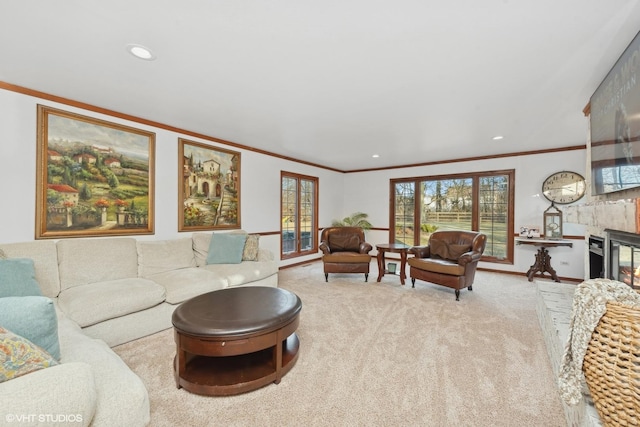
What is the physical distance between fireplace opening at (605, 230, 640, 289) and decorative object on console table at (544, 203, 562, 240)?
107 inches

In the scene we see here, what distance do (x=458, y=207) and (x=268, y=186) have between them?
4080 mm

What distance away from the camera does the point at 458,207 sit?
568 cm

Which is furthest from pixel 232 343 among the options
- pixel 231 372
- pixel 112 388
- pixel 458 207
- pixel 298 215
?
pixel 458 207

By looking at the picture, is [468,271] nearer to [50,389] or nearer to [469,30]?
[469,30]

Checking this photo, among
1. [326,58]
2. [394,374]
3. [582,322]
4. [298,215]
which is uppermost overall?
[326,58]

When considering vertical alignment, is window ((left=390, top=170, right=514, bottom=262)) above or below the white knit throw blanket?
above

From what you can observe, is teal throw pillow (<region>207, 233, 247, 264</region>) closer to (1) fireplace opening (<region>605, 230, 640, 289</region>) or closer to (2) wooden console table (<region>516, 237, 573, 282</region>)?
(1) fireplace opening (<region>605, 230, 640, 289</region>)

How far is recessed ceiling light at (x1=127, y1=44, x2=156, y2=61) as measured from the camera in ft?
6.19

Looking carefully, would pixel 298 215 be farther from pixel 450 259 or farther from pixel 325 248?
pixel 450 259

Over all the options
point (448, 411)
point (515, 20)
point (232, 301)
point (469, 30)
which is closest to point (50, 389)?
point (232, 301)

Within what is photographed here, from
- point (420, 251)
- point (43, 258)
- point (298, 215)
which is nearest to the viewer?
point (43, 258)

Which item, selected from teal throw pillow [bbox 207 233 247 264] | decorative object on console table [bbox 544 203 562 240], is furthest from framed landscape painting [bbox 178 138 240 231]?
decorative object on console table [bbox 544 203 562 240]

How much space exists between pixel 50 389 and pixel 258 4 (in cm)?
196

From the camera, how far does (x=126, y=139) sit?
10.6 feet
